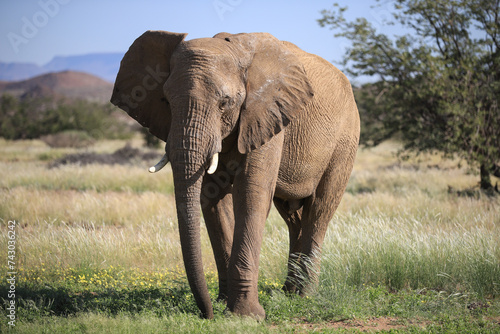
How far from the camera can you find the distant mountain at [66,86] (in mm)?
118456

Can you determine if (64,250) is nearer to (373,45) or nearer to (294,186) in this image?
(294,186)

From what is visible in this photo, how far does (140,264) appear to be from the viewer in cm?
718

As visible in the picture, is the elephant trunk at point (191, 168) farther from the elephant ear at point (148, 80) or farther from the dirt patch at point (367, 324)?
the dirt patch at point (367, 324)

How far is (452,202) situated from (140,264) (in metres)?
6.76

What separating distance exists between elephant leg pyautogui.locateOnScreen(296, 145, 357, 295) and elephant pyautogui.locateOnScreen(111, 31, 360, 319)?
12 mm

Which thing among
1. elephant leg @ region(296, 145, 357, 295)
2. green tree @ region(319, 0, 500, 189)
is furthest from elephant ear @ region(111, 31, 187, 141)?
green tree @ region(319, 0, 500, 189)

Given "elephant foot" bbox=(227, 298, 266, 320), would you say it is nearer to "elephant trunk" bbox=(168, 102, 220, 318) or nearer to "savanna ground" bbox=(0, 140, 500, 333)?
"savanna ground" bbox=(0, 140, 500, 333)

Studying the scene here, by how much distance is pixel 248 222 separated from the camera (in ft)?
15.2

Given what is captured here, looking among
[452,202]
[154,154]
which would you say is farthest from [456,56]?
[154,154]

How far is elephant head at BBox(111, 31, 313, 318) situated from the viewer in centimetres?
412

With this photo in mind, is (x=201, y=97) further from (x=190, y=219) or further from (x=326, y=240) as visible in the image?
(x=326, y=240)

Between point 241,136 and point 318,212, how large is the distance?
5.86ft

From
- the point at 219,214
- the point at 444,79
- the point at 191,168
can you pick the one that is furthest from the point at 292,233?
the point at 444,79

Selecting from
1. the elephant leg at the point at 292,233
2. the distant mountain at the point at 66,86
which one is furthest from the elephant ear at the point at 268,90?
the distant mountain at the point at 66,86
